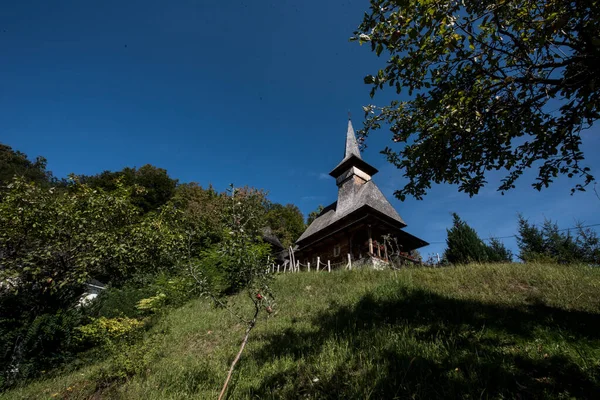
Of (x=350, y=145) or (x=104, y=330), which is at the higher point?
(x=350, y=145)

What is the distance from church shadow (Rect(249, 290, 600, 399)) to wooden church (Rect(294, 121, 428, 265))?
10.4 meters

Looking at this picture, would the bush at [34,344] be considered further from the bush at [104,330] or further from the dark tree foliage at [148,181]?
the dark tree foliage at [148,181]

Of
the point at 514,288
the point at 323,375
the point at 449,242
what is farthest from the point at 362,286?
the point at 449,242

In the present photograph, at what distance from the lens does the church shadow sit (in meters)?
3.11

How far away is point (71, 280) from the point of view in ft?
27.7

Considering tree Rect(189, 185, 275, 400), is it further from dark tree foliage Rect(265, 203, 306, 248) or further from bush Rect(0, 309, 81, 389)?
dark tree foliage Rect(265, 203, 306, 248)

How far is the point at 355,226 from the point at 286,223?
27.3 meters

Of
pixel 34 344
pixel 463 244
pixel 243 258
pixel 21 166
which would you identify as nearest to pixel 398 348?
pixel 243 258

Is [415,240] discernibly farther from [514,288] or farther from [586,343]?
[586,343]

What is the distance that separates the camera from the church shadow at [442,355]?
311 centimetres

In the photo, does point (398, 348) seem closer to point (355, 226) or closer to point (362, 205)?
point (362, 205)

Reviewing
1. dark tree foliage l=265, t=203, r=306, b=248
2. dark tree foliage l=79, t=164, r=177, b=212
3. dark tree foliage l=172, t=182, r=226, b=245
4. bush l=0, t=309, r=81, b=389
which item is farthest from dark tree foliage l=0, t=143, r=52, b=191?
bush l=0, t=309, r=81, b=389

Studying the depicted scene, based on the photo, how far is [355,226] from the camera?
61.6 ft

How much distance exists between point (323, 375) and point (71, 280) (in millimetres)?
8993
